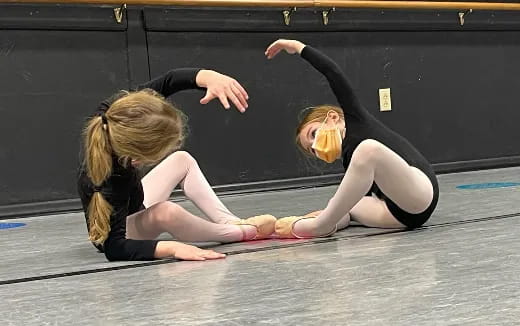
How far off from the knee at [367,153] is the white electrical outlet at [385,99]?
85.3 inches

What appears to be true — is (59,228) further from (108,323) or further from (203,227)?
(108,323)

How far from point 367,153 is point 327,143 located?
245 millimetres

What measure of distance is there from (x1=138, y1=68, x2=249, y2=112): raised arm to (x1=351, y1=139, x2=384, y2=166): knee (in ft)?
1.02

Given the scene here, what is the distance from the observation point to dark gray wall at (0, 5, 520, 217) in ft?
10.4

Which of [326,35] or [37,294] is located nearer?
[37,294]

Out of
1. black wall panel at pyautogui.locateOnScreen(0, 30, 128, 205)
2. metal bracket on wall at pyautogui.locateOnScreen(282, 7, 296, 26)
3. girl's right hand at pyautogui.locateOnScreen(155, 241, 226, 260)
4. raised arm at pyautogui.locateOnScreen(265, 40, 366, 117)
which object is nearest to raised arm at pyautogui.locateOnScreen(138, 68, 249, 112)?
raised arm at pyautogui.locateOnScreen(265, 40, 366, 117)

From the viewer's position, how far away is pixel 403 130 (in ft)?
13.1

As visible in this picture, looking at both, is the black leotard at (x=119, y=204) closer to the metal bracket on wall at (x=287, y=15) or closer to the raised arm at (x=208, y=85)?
the raised arm at (x=208, y=85)

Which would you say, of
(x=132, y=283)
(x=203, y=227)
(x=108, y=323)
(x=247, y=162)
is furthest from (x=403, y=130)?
(x=108, y=323)

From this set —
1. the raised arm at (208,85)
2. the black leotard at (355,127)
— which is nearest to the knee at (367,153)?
the black leotard at (355,127)

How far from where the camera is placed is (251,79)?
3.63 metres

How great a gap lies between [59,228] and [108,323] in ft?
5.01

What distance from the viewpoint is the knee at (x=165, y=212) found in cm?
182

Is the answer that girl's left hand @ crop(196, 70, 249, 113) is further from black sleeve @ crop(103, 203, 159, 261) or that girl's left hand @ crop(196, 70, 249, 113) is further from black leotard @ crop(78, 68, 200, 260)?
black sleeve @ crop(103, 203, 159, 261)
